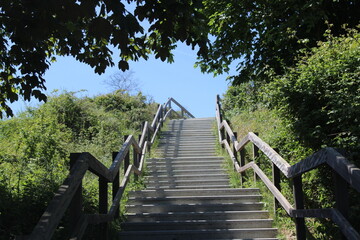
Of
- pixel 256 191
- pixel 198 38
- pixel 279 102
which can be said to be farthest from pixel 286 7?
pixel 198 38

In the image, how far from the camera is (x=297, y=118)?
533 cm

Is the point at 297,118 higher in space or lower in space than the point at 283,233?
higher

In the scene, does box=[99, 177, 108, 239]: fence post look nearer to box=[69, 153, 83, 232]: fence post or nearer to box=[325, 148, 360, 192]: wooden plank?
box=[69, 153, 83, 232]: fence post

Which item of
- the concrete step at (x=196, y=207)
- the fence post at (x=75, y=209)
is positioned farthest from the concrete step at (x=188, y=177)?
the fence post at (x=75, y=209)

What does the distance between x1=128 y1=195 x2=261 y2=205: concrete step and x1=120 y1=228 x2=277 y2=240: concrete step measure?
1.17 m

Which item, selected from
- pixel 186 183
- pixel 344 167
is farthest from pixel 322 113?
pixel 186 183

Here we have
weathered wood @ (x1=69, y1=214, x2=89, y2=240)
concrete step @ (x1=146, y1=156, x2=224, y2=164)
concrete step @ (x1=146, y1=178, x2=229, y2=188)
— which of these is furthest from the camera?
concrete step @ (x1=146, y1=156, x2=224, y2=164)

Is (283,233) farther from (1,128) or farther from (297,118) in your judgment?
(1,128)

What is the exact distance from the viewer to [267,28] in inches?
365

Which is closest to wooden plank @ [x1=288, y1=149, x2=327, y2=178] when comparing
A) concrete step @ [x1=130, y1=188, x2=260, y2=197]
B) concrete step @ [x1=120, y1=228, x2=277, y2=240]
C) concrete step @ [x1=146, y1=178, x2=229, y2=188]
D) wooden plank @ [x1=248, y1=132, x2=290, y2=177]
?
wooden plank @ [x1=248, y1=132, x2=290, y2=177]

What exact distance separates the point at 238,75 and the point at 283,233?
20.4 feet

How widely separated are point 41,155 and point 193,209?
9.44 feet

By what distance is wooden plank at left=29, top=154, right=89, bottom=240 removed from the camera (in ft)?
7.39

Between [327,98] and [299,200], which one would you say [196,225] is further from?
[327,98]
